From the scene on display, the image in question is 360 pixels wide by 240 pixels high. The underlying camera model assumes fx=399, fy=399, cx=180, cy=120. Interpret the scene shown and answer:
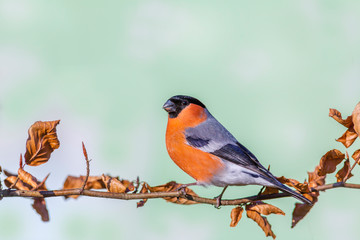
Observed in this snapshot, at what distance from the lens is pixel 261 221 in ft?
6.77

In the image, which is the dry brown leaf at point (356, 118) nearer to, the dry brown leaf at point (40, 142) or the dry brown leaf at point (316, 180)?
the dry brown leaf at point (316, 180)

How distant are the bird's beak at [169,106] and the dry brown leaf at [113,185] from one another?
1.21m

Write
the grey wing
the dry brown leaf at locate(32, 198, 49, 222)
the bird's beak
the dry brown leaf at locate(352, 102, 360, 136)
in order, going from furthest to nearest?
1. the bird's beak
2. the grey wing
3. the dry brown leaf at locate(32, 198, 49, 222)
4. the dry brown leaf at locate(352, 102, 360, 136)

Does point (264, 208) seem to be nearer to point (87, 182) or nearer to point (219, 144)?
point (87, 182)

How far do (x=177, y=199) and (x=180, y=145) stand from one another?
2.87ft

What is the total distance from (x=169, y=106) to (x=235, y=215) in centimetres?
133

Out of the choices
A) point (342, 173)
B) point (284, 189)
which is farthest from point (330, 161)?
point (284, 189)

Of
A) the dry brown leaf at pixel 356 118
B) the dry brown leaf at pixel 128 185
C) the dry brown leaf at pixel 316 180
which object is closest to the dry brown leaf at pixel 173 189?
Result: the dry brown leaf at pixel 128 185

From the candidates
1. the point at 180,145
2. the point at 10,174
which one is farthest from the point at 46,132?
the point at 180,145

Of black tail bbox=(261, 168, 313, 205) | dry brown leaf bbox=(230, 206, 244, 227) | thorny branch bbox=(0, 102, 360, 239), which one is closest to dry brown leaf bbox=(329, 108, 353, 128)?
thorny branch bbox=(0, 102, 360, 239)

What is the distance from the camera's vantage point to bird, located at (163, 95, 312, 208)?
2842 mm

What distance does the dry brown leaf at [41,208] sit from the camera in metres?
2.05

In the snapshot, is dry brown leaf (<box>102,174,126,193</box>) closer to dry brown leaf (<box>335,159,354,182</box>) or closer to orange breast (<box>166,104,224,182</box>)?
orange breast (<box>166,104,224,182</box>)

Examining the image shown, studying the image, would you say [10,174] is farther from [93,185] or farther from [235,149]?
[235,149]
